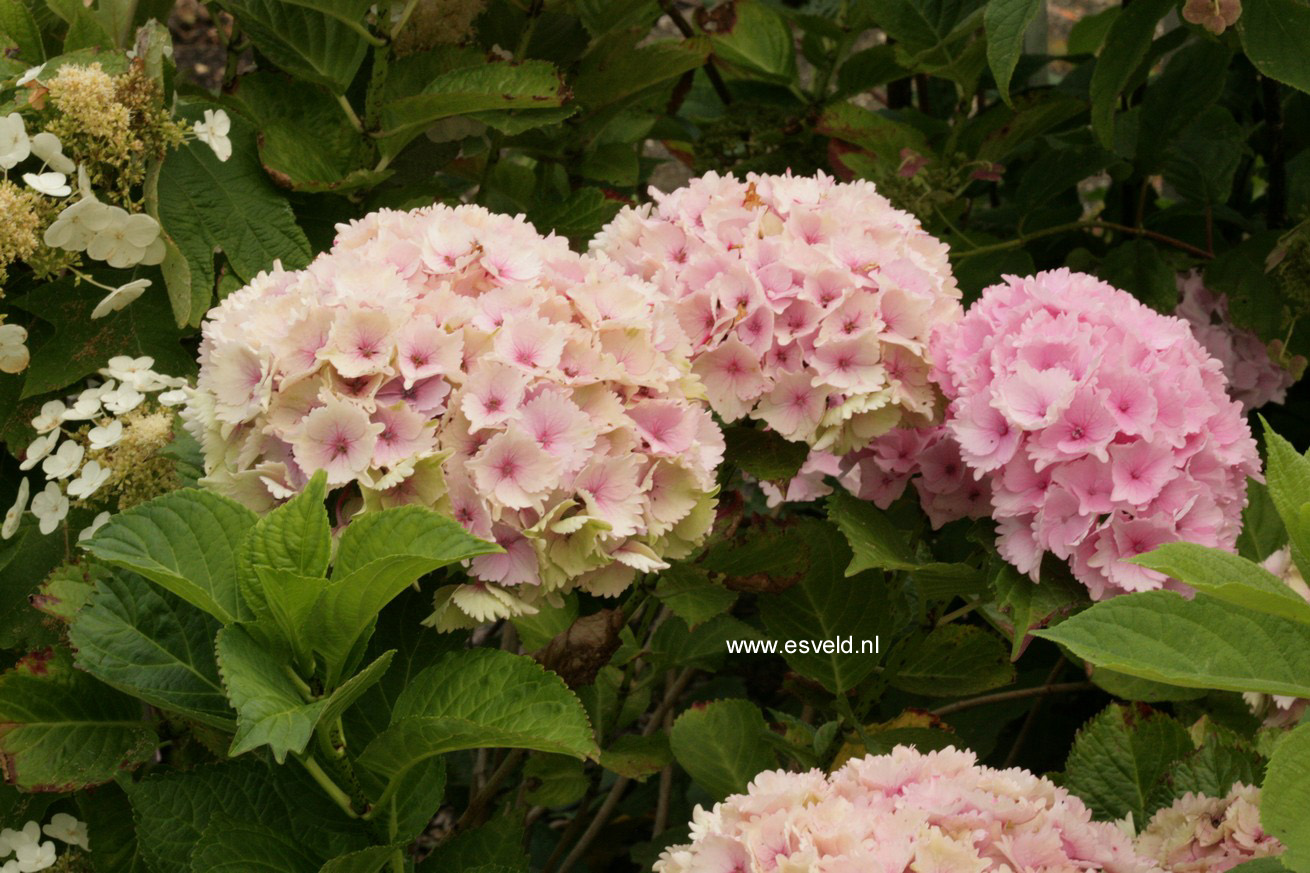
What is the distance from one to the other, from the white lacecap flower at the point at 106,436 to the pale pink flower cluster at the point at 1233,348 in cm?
137

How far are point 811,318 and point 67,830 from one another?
0.90m

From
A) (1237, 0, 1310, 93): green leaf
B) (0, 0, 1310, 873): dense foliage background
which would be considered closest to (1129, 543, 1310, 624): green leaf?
(0, 0, 1310, 873): dense foliage background

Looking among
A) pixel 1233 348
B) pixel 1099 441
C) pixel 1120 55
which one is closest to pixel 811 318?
pixel 1099 441

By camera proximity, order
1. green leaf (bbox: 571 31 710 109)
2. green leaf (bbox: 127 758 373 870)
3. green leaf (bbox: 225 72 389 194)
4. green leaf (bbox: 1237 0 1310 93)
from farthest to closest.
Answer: green leaf (bbox: 571 31 710 109) → green leaf (bbox: 225 72 389 194) → green leaf (bbox: 1237 0 1310 93) → green leaf (bbox: 127 758 373 870)

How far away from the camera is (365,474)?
1.07m

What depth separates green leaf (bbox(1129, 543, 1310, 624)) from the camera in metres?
0.77

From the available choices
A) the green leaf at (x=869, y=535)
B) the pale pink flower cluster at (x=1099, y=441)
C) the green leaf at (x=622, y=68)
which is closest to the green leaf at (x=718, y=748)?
the green leaf at (x=869, y=535)

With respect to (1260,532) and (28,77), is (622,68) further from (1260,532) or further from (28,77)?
(1260,532)

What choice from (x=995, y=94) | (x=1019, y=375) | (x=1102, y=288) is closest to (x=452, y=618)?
(x=1019, y=375)

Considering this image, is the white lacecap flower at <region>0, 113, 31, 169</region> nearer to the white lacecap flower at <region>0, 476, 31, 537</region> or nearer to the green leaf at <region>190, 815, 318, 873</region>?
the white lacecap flower at <region>0, 476, 31, 537</region>

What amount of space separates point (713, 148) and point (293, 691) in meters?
1.24

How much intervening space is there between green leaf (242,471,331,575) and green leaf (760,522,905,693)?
623 millimetres

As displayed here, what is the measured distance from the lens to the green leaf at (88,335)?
4.68ft

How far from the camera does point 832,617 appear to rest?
1.49 meters
